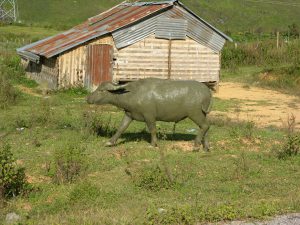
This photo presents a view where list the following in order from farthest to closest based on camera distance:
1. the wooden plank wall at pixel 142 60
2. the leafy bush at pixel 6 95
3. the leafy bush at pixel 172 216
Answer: the wooden plank wall at pixel 142 60, the leafy bush at pixel 6 95, the leafy bush at pixel 172 216

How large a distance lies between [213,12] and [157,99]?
6497cm

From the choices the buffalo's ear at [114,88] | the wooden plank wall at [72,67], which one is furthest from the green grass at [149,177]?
the wooden plank wall at [72,67]

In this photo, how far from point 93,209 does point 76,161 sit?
5.30ft

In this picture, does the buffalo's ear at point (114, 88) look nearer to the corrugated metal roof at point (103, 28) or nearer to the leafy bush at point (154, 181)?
the leafy bush at point (154, 181)

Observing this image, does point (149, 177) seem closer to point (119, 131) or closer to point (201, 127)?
point (119, 131)

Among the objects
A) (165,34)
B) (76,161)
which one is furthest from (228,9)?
(76,161)

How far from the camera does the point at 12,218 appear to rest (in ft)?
21.8

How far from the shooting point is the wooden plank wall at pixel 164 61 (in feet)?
69.1

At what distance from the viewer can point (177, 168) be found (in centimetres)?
938

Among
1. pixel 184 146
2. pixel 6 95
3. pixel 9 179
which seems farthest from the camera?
pixel 6 95

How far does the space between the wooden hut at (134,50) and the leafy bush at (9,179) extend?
12129mm

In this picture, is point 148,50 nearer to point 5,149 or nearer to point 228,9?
point 5,149

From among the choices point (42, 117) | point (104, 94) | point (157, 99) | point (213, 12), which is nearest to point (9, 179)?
point (104, 94)

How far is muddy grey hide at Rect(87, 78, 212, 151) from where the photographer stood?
10.6 meters
